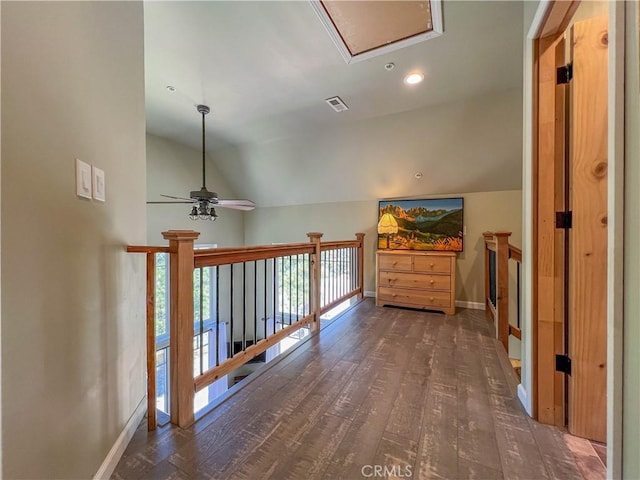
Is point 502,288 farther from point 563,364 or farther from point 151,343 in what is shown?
point 151,343

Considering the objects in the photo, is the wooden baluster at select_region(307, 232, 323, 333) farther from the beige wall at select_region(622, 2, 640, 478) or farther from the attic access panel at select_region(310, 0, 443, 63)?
the beige wall at select_region(622, 2, 640, 478)

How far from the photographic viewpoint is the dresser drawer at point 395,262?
356 centimetres

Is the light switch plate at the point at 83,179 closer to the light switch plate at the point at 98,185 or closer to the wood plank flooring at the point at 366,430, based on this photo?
the light switch plate at the point at 98,185

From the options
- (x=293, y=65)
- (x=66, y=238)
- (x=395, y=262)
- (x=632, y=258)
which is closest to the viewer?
(x=632, y=258)

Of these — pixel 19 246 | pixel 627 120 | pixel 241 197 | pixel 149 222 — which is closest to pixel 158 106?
pixel 149 222

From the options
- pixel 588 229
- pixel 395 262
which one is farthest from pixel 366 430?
pixel 395 262

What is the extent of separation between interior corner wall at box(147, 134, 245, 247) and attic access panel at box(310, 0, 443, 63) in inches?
142

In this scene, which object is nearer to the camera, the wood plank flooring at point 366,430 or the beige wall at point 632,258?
the beige wall at point 632,258

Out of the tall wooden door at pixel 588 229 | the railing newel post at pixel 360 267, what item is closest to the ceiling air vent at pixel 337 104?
the railing newel post at pixel 360 267

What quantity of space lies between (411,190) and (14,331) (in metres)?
4.28

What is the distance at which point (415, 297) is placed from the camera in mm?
3494

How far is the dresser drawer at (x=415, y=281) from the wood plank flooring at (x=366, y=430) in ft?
4.20

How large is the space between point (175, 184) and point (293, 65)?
340cm

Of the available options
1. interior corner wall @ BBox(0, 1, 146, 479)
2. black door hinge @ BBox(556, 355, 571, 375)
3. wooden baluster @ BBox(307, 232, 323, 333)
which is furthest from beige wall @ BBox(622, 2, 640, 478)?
wooden baluster @ BBox(307, 232, 323, 333)
